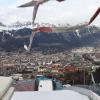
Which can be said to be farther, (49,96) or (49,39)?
(49,39)

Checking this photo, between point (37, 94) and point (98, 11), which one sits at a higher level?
point (98, 11)

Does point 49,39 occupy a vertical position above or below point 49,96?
above

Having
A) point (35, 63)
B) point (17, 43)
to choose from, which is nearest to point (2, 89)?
point (35, 63)

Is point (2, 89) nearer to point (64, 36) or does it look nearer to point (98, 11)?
point (98, 11)

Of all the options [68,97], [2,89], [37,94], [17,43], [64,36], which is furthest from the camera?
[64,36]

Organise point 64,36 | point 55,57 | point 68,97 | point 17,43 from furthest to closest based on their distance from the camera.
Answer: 1. point 64,36
2. point 17,43
3. point 55,57
4. point 68,97

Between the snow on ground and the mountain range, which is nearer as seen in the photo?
the snow on ground

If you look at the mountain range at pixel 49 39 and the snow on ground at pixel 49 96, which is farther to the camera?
the mountain range at pixel 49 39

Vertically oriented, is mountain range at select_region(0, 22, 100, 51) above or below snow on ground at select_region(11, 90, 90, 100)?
above

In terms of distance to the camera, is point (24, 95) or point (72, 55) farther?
point (72, 55)

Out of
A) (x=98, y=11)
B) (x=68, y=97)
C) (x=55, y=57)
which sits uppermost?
(x=55, y=57)

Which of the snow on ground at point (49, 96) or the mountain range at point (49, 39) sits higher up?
the mountain range at point (49, 39)
